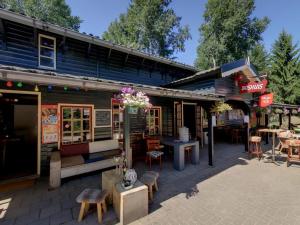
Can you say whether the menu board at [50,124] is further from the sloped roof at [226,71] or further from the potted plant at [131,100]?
the sloped roof at [226,71]

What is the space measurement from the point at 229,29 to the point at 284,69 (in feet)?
26.5

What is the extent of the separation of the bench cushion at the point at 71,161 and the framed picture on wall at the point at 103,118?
4.47ft

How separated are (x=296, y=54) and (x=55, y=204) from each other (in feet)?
86.0

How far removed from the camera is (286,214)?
304cm

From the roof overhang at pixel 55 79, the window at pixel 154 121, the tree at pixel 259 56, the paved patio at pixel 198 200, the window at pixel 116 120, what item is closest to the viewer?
the roof overhang at pixel 55 79

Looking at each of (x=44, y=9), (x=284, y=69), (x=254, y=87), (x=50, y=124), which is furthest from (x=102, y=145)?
(x=284, y=69)

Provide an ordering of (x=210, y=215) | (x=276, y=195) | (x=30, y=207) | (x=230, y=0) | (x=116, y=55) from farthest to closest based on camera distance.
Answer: (x=230, y=0), (x=116, y=55), (x=276, y=195), (x=30, y=207), (x=210, y=215)

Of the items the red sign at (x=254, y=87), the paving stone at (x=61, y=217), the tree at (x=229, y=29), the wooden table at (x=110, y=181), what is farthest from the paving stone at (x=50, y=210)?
the tree at (x=229, y=29)

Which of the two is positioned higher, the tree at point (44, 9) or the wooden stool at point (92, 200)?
the tree at point (44, 9)

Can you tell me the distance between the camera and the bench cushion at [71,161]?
4.65m

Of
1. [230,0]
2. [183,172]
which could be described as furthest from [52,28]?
[230,0]

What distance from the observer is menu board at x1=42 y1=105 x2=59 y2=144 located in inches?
205

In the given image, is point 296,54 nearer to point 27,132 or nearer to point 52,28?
point 52,28

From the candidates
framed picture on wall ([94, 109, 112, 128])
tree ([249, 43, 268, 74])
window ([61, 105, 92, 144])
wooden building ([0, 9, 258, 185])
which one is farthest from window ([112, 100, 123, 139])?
tree ([249, 43, 268, 74])
